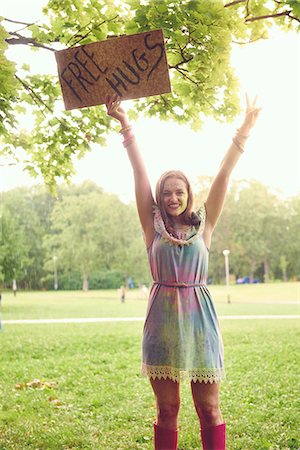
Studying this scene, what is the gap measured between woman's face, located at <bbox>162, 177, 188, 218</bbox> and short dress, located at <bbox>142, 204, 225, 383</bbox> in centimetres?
13

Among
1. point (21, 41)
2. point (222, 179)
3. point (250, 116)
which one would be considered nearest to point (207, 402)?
point (222, 179)

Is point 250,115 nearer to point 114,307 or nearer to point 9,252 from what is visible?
point 114,307

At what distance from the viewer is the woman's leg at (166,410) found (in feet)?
9.77

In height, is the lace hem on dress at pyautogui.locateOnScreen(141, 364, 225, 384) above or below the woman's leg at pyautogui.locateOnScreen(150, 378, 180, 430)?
above

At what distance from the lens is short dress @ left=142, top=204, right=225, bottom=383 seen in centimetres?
296

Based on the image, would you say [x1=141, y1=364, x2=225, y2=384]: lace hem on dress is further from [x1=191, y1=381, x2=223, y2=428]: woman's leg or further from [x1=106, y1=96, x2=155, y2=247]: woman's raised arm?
[x1=106, y1=96, x2=155, y2=247]: woman's raised arm

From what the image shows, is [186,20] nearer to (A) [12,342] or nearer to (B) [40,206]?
(A) [12,342]

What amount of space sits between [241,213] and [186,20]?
173ft

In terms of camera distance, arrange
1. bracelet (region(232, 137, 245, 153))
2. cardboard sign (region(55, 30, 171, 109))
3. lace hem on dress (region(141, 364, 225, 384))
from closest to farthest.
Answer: lace hem on dress (region(141, 364, 225, 384))
cardboard sign (region(55, 30, 171, 109))
bracelet (region(232, 137, 245, 153))

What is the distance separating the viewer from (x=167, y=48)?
4094 mm

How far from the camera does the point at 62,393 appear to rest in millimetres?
7133

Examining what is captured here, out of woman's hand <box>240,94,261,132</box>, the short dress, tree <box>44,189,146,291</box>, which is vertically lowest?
the short dress

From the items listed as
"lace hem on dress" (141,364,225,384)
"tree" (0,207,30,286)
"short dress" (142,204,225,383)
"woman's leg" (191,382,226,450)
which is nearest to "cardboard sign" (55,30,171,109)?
"short dress" (142,204,225,383)

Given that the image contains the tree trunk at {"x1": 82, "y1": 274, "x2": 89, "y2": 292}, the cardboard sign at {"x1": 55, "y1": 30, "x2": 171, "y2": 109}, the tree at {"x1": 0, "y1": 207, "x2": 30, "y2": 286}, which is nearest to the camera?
the cardboard sign at {"x1": 55, "y1": 30, "x2": 171, "y2": 109}
